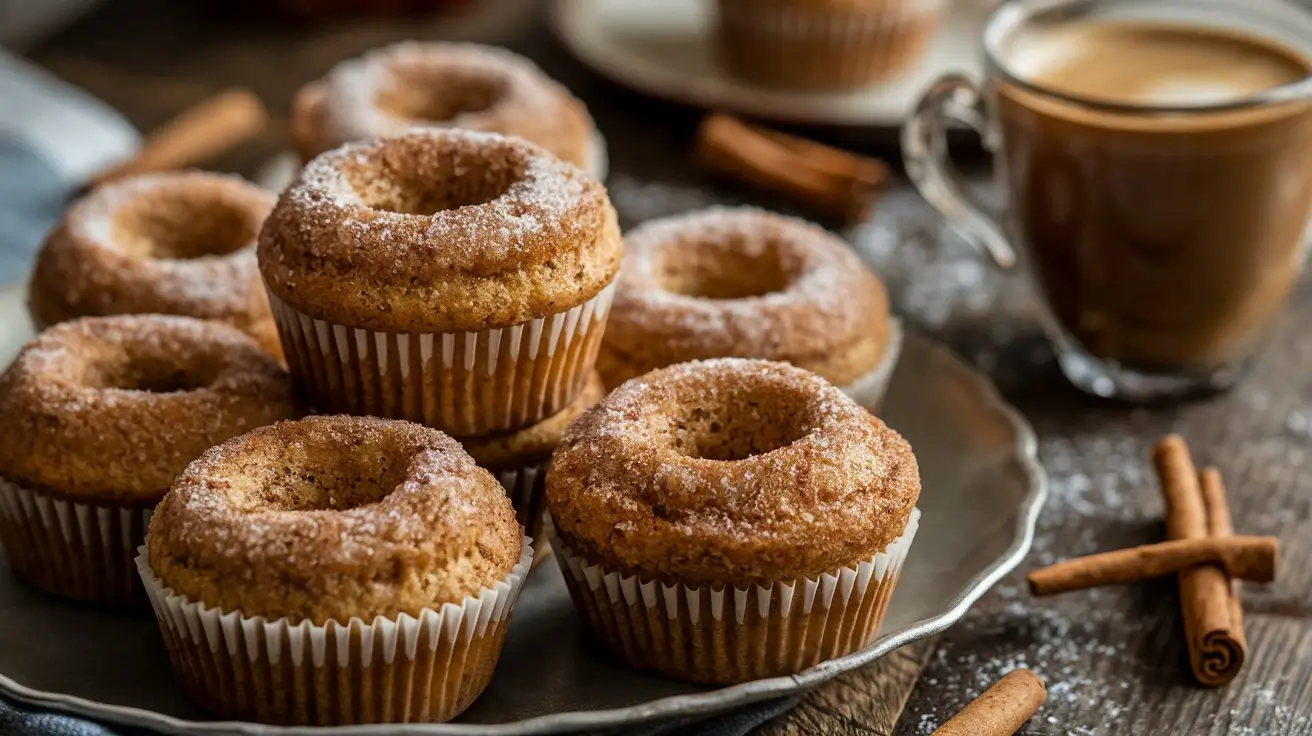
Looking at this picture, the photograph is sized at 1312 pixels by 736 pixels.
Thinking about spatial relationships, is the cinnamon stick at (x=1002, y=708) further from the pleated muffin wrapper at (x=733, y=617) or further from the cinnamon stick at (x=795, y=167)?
the cinnamon stick at (x=795, y=167)

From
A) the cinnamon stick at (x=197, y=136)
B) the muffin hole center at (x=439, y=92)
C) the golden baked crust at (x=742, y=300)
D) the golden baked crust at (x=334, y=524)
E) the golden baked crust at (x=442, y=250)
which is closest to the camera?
the golden baked crust at (x=334, y=524)

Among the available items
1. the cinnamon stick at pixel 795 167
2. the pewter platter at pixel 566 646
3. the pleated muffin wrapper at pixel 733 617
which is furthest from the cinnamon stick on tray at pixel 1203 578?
the cinnamon stick at pixel 795 167

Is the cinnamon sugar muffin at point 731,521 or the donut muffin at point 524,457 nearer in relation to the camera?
the cinnamon sugar muffin at point 731,521

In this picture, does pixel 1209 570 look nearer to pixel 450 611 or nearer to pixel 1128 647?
pixel 1128 647

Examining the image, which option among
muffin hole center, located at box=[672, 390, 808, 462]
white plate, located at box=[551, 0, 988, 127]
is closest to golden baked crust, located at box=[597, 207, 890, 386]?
muffin hole center, located at box=[672, 390, 808, 462]

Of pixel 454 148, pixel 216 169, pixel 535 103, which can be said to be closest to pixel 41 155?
pixel 216 169

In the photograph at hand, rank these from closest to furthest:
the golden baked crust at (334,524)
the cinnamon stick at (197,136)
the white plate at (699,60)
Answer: the golden baked crust at (334,524) → the cinnamon stick at (197,136) → the white plate at (699,60)

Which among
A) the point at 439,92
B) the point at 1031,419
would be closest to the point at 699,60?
the point at 439,92
